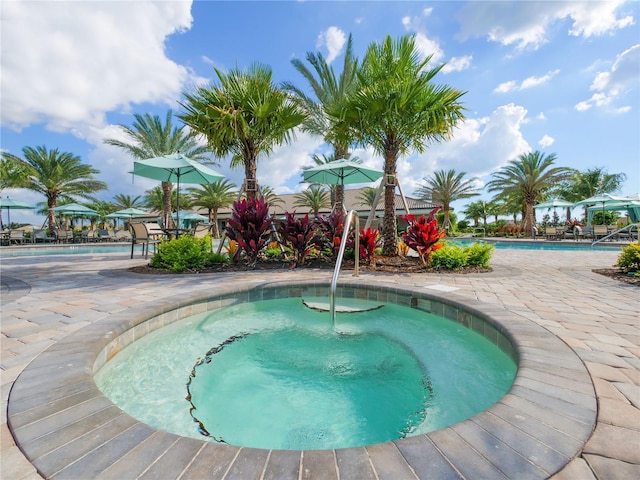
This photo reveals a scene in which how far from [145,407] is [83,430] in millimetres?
791

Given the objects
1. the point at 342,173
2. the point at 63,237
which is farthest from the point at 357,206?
the point at 63,237

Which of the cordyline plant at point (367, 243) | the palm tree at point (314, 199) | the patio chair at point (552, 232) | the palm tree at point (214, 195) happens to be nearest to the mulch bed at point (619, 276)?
the cordyline plant at point (367, 243)

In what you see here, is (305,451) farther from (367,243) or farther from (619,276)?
(619,276)

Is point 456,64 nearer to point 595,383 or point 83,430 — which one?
point 595,383

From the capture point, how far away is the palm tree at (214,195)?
2977 cm

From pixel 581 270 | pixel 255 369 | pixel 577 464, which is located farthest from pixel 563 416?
pixel 581 270

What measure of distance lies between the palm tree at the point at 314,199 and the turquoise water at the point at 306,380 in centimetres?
2559

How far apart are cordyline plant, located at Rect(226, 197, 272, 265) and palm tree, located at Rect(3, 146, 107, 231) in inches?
925

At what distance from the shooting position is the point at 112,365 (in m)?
2.47

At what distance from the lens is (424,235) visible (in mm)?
6551

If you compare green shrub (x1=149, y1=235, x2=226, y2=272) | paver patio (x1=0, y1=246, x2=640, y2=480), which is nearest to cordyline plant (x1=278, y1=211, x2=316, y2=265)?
paver patio (x1=0, y1=246, x2=640, y2=480)

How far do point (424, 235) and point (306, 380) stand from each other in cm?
493

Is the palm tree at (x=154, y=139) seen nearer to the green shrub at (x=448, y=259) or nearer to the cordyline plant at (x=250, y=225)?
the cordyline plant at (x=250, y=225)

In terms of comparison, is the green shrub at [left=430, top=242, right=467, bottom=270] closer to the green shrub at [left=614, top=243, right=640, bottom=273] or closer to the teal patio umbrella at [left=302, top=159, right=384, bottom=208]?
the green shrub at [left=614, top=243, right=640, bottom=273]
